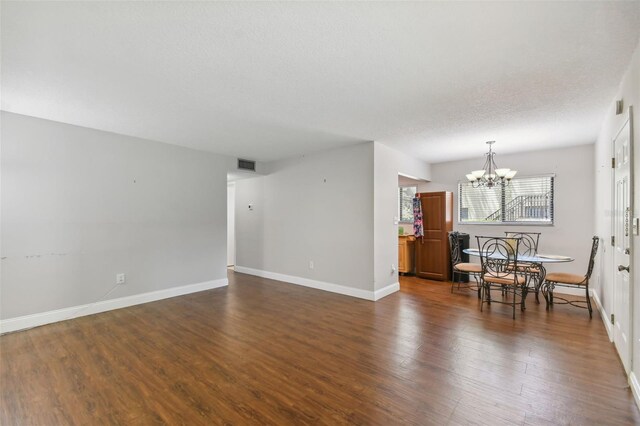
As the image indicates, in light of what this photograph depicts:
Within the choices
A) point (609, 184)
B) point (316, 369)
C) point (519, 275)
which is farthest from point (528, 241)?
point (316, 369)

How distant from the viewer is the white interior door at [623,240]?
7.63 ft

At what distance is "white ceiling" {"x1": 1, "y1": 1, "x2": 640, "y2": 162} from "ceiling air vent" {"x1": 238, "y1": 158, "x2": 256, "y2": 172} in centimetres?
190

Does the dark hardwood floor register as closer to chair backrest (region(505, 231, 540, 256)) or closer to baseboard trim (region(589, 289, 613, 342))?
baseboard trim (region(589, 289, 613, 342))

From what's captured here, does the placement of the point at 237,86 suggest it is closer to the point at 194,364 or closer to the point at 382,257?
the point at 194,364

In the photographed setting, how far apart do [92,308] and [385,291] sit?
4413mm

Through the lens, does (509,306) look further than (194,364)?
Yes

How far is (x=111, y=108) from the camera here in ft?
10.8

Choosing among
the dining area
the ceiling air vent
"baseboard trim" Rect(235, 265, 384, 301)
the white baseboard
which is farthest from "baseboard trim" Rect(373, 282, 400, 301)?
the ceiling air vent

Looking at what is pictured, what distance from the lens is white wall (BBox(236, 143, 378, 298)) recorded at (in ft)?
15.8

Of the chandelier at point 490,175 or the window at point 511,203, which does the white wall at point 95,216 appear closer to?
the chandelier at point 490,175

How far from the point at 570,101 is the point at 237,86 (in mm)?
3496

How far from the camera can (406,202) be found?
7.35 m

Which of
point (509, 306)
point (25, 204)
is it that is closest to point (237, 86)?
point (25, 204)

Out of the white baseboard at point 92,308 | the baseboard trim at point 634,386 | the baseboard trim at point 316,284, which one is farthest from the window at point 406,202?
the baseboard trim at point 634,386
